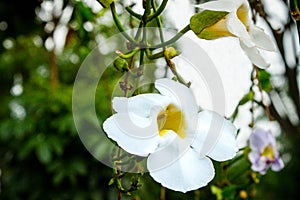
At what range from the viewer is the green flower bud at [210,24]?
0.41m

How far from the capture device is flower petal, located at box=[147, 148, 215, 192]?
0.35 metres

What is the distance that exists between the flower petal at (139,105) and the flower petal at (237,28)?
83 millimetres

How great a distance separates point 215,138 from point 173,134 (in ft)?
0.10

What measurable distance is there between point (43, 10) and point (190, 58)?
2.14 feet

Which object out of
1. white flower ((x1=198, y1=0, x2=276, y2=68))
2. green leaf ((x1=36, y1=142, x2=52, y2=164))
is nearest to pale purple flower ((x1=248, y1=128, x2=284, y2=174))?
white flower ((x1=198, y1=0, x2=276, y2=68))

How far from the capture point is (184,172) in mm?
354

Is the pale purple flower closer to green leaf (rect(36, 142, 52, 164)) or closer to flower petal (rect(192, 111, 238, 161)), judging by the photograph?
flower petal (rect(192, 111, 238, 161))

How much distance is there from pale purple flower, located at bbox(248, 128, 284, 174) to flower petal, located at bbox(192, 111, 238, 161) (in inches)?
13.2

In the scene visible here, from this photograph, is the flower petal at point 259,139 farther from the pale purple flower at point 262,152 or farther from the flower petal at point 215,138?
the flower petal at point 215,138

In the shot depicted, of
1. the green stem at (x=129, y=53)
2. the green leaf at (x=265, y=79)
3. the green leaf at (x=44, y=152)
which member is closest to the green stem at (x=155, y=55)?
the green stem at (x=129, y=53)

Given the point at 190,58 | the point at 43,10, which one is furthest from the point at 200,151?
the point at 43,10

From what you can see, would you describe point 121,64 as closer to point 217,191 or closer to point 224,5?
point 224,5

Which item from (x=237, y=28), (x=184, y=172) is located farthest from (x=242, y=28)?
(x=184, y=172)

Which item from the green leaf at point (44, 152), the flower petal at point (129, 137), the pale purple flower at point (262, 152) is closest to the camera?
the flower petal at point (129, 137)
